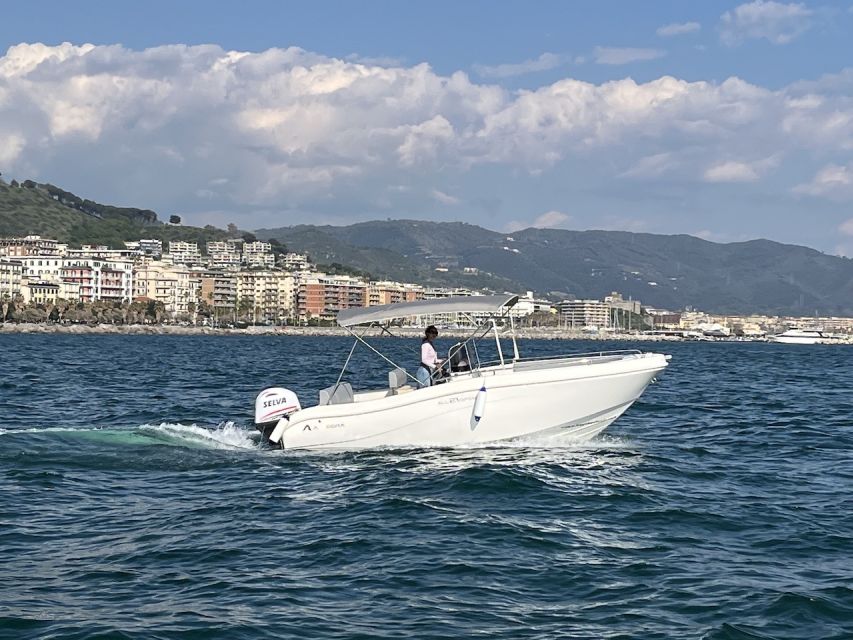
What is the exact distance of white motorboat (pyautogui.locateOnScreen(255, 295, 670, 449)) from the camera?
58.5 feet

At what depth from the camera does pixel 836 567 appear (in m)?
11.3

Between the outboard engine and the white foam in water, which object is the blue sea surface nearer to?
the white foam in water

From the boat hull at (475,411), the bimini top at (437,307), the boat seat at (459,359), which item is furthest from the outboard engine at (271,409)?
the boat seat at (459,359)

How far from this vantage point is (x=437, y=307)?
1889cm

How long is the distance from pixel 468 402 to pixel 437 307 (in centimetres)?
199

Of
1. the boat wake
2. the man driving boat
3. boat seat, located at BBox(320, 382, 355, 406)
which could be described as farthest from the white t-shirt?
the boat wake

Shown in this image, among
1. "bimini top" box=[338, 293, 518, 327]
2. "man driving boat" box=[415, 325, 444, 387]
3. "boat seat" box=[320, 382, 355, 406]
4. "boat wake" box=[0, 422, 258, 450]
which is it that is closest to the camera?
"man driving boat" box=[415, 325, 444, 387]

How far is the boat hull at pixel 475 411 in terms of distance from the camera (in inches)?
701

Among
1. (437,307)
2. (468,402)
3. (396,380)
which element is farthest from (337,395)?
(468,402)

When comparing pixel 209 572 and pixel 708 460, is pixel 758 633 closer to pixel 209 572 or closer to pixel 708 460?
pixel 209 572

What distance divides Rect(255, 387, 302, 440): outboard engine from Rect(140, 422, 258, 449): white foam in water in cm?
76

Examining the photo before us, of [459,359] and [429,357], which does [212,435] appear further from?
[459,359]

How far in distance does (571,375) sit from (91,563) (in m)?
9.13

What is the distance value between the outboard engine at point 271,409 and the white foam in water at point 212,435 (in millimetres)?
756
